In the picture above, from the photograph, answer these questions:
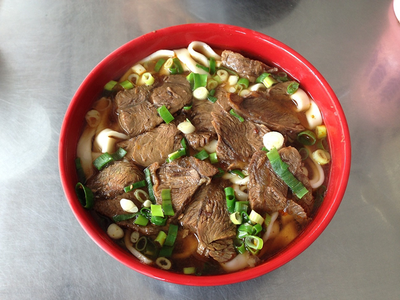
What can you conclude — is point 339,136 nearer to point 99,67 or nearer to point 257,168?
point 257,168

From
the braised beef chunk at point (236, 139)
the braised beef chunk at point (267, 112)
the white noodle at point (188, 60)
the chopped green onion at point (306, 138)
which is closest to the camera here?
the braised beef chunk at point (236, 139)

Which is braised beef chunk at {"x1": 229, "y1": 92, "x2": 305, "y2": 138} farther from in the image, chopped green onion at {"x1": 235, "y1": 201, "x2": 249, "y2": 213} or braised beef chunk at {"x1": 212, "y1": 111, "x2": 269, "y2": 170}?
chopped green onion at {"x1": 235, "y1": 201, "x2": 249, "y2": 213}

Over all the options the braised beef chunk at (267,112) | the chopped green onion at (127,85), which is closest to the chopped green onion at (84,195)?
the chopped green onion at (127,85)

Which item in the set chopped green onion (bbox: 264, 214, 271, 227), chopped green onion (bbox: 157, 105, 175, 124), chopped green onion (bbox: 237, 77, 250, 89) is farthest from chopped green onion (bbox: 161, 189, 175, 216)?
chopped green onion (bbox: 237, 77, 250, 89)

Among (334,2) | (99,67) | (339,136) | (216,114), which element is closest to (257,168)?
(216,114)

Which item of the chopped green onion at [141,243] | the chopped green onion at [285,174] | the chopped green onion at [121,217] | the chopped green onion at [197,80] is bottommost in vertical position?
the chopped green onion at [141,243]

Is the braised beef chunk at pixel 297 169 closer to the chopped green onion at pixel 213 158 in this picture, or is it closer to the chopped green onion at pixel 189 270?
the chopped green onion at pixel 213 158

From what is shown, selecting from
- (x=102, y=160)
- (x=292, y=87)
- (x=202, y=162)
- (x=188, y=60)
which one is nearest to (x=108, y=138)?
(x=102, y=160)
